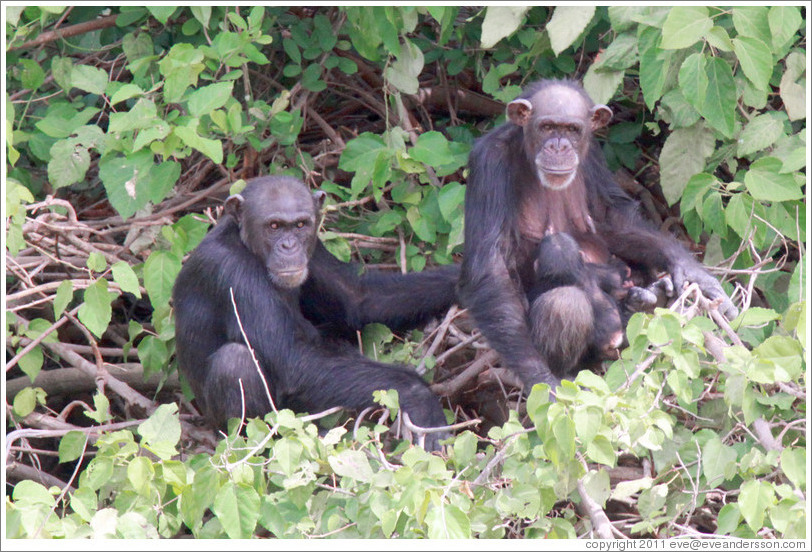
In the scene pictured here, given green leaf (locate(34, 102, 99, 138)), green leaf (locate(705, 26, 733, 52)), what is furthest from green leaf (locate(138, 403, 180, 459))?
green leaf (locate(705, 26, 733, 52))

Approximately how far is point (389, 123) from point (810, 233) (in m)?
3.21

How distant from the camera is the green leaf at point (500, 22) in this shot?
233 inches

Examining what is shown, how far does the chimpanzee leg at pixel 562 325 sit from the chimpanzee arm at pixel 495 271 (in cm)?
8

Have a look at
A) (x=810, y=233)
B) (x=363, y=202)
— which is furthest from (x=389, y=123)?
(x=810, y=233)

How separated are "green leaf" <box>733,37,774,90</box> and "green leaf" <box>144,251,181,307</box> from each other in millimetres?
3205

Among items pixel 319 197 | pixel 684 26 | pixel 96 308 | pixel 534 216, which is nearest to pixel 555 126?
pixel 534 216

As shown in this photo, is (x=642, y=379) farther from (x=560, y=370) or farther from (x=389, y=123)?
(x=389, y=123)

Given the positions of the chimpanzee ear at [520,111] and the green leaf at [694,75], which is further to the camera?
the chimpanzee ear at [520,111]

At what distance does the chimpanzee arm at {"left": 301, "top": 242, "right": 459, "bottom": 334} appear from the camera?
6598mm

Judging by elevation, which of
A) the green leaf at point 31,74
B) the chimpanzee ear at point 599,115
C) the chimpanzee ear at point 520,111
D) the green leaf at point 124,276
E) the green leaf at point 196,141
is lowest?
the green leaf at point 124,276

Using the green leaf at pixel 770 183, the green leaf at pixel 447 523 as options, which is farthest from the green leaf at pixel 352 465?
the green leaf at pixel 770 183

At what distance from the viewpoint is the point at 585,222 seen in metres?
6.39

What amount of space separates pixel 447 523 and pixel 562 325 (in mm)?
1763

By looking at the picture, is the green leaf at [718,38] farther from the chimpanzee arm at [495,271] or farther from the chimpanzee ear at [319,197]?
the chimpanzee ear at [319,197]
